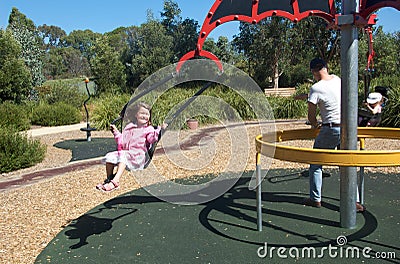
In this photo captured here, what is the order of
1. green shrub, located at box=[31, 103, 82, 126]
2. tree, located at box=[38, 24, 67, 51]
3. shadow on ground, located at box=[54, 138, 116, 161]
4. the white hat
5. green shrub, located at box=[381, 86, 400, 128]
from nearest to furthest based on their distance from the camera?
1. the white hat
2. shadow on ground, located at box=[54, 138, 116, 161]
3. green shrub, located at box=[381, 86, 400, 128]
4. green shrub, located at box=[31, 103, 82, 126]
5. tree, located at box=[38, 24, 67, 51]

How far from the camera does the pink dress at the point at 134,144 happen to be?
4035mm

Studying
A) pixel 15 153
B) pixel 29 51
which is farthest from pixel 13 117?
pixel 29 51

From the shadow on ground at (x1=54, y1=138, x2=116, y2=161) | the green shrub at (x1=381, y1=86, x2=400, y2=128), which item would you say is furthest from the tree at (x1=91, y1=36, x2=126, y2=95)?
the green shrub at (x1=381, y1=86, x2=400, y2=128)

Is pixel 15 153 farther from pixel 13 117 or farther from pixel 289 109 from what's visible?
pixel 289 109

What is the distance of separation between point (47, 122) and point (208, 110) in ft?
22.0

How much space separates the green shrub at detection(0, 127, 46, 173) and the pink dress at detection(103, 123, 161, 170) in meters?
4.86

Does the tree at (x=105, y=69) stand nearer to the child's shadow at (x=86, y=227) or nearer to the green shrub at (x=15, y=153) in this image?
the green shrub at (x=15, y=153)

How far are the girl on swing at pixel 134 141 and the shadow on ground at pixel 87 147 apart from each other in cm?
523

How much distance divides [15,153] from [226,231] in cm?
592

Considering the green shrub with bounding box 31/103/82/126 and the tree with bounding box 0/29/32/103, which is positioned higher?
the tree with bounding box 0/29/32/103

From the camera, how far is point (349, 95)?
3.94 m

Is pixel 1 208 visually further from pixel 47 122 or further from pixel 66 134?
pixel 47 122

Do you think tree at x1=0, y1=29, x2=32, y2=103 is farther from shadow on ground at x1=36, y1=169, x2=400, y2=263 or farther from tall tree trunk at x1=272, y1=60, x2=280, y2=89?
tall tree trunk at x1=272, y1=60, x2=280, y2=89

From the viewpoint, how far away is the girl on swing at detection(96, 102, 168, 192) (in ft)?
13.1
